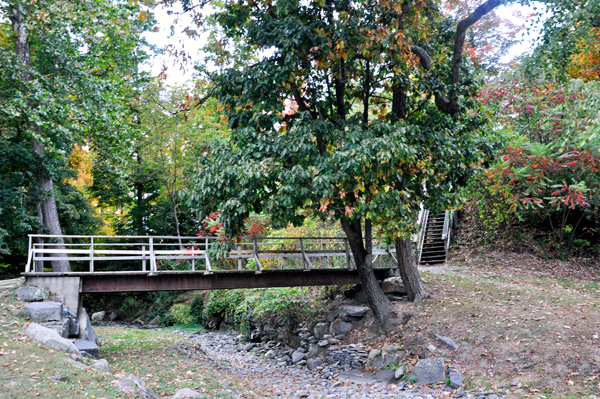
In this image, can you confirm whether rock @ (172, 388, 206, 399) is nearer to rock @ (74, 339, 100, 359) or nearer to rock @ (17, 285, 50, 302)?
rock @ (74, 339, 100, 359)

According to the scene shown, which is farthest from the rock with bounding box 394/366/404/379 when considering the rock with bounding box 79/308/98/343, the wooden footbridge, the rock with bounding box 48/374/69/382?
the rock with bounding box 79/308/98/343

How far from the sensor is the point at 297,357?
43.9 feet

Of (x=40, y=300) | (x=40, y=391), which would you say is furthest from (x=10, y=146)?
(x=40, y=391)

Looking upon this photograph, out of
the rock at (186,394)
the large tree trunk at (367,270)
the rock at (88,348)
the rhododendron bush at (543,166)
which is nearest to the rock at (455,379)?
the large tree trunk at (367,270)

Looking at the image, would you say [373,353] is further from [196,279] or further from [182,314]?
[182,314]

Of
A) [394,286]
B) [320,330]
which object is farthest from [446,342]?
[320,330]

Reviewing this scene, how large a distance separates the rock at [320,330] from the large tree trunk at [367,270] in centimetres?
234

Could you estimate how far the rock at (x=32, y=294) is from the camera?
9.98 m

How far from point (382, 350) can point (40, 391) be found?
774 centimetres

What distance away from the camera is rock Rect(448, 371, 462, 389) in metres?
8.81

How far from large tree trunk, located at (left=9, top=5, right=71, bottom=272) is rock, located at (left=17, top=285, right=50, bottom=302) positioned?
5.35 meters

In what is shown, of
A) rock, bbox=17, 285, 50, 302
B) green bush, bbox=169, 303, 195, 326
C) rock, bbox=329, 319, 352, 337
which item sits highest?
rock, bbox=17, 285, 50, 302

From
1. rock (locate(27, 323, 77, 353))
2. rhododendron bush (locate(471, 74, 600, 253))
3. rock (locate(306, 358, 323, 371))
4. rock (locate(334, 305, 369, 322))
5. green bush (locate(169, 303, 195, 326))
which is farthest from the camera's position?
green bush (locate(169, 303, 195, 326))

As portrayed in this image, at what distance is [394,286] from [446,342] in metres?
3.63
